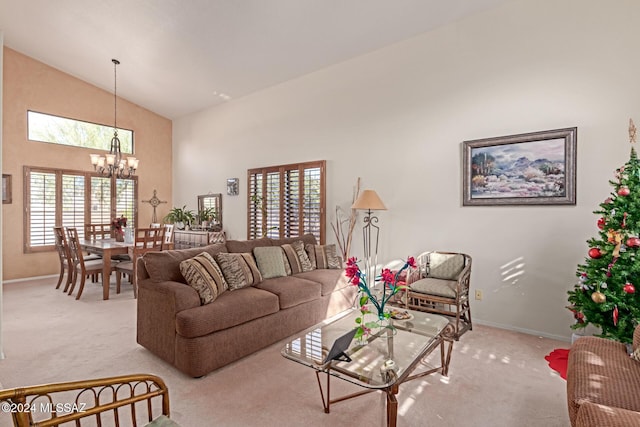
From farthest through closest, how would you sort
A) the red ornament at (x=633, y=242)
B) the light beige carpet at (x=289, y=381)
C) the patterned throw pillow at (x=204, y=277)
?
1. the patterned throw pillow at (x=204, y=277)
2. the red ornament at (x=633, y=242)
3. the light beige carpet at (x=289, y=381)

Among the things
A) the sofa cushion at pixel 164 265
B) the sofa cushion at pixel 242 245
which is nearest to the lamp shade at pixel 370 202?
the sofa cushion at pixel 242 245

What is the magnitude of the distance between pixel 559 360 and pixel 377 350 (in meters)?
1.94

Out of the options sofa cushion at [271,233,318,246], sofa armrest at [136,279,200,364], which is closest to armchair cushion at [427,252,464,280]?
sofa cushion at [271,233,318,246]

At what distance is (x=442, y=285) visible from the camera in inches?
140

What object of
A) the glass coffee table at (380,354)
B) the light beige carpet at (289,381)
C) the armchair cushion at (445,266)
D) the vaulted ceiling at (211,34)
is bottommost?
the light beige carpet at (289,381)

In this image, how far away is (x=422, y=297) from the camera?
3574mm

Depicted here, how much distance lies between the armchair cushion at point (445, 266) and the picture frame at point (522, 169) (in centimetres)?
69

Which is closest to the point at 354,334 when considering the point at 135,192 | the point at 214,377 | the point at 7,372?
the point at 214,377

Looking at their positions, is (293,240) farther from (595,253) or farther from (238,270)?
(595,253)

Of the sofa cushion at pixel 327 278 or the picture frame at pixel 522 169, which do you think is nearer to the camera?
the picture frame at pixel 522 169

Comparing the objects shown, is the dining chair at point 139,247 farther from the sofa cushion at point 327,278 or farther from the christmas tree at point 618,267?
the christmas tree at point 618,267

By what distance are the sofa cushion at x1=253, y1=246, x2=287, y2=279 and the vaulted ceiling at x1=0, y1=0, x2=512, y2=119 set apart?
2.88 metres

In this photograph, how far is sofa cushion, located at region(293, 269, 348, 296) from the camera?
3.78 metres

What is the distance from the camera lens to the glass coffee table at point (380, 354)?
1.78 meters
